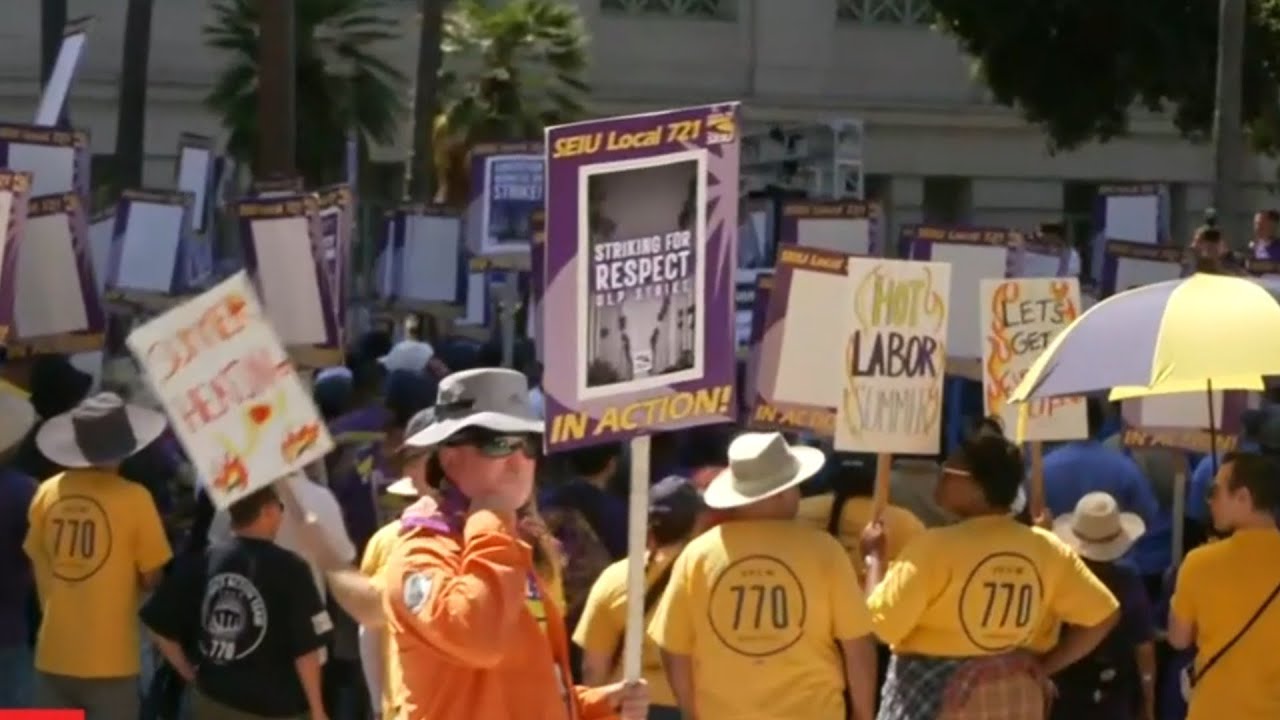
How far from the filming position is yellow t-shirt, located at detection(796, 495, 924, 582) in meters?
7.42

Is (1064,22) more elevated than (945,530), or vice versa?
(1064,22)

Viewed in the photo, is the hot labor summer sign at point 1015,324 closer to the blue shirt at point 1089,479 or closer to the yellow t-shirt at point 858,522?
the blue shirt at point 1089,479

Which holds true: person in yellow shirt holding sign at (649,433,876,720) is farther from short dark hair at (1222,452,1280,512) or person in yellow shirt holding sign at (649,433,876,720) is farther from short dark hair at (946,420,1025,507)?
short dark hair at (1222,452,1280,512)

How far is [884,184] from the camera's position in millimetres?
36438

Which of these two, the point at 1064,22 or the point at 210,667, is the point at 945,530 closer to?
the point at 210,667

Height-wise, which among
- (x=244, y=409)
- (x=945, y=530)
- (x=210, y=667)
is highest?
(x=244, y=409)

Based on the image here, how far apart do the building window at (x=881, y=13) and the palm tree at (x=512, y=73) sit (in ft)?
23.9

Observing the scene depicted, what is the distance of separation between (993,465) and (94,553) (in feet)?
9.29

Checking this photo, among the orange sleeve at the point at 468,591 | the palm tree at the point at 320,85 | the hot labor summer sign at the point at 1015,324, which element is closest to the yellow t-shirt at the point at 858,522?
the hot labor summer sign at the point at 1015,324

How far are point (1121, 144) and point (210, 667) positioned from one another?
102 feet

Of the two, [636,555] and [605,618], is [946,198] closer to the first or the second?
[605,618]

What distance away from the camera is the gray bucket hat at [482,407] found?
15.7 feet

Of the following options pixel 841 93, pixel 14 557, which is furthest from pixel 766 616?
pixel 841 93

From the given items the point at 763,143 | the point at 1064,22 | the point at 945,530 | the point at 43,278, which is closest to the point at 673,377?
the point at 945,530
